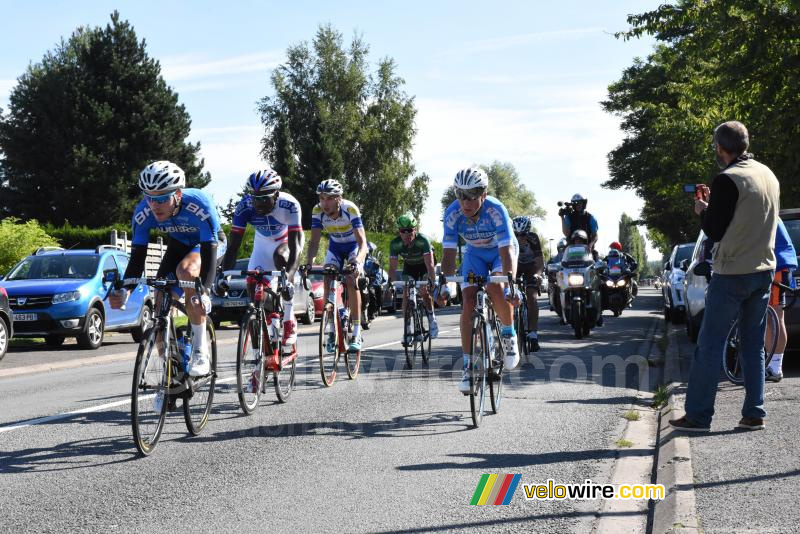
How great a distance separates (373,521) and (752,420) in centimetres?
343

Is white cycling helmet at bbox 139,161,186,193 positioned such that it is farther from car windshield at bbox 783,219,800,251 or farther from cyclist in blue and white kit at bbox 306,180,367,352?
car windshield at bbox 783,219,800,251

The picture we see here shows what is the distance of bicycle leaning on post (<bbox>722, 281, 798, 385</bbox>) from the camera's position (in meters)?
9.29

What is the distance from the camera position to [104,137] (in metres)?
48.6

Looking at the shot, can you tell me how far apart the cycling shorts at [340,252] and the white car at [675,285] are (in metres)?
10.6

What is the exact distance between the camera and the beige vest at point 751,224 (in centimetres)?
693

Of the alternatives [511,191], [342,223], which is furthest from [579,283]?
[511,191]

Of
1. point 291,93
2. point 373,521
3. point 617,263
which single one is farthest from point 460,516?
point 291,93

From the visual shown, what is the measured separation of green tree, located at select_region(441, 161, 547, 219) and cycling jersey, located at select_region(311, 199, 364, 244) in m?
110

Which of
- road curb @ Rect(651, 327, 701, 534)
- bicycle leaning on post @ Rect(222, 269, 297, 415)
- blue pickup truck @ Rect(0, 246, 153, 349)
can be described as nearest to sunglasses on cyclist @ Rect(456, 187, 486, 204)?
bicycle leaning on post @ Rect(222, 269, 297, 415)

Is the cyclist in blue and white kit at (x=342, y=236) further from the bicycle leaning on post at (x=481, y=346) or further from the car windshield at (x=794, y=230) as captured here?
the car windshield at (x=794, y=230)

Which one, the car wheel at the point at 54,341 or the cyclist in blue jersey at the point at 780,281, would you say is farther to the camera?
the car wheel at the point at 54,341

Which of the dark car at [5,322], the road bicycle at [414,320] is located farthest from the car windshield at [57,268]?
the road bicycle at [414,320]

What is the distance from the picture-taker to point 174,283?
23.3 feet

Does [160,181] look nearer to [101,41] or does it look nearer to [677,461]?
[677,461]
